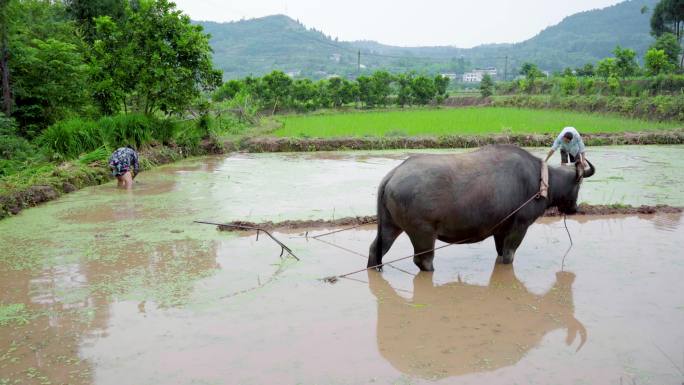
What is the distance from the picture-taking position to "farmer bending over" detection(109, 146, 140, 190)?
9.41 m

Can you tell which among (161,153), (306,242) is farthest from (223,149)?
(306,242)

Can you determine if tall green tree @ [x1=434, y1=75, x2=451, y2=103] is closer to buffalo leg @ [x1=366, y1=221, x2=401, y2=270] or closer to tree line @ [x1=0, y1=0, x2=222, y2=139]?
tree line @ [x1=0, y1=0, x2=222, y2=139]

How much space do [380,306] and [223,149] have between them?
35.0 ft

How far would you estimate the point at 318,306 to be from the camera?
451 cm

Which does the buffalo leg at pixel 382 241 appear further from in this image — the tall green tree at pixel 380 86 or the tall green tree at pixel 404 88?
the tall green tree at pixel 404 88

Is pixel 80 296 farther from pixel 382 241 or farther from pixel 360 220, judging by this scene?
pixel 360 220

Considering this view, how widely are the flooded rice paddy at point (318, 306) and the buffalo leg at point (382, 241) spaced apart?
0.14 metres

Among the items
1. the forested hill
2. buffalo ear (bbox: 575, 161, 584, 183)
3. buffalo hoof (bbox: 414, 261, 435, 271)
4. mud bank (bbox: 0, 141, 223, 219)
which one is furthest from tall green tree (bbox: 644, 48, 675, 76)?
the forested hill

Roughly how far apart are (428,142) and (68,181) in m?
8.83

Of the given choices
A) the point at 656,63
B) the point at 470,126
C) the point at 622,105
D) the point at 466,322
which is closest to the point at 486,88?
the point at 656,63

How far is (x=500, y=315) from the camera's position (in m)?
4.38

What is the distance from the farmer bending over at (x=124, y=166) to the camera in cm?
941

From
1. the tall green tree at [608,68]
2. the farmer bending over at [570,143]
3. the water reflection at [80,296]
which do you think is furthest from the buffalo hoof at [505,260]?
the tall green tree at [608,68]

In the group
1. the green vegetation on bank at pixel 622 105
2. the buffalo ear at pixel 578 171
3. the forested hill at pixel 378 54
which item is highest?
the forested hill at pixel 378 54
